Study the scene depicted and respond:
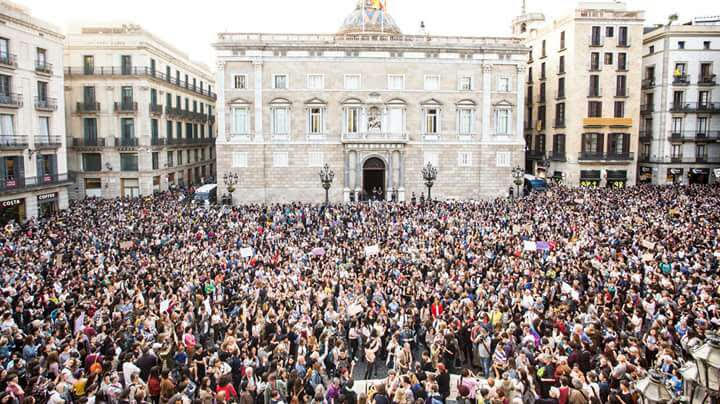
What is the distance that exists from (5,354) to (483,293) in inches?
478

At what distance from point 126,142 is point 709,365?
43441 millimetres

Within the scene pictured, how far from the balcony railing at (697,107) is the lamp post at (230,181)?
38291mm

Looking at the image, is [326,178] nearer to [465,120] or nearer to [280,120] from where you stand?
[280,120]

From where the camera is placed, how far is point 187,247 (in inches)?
892

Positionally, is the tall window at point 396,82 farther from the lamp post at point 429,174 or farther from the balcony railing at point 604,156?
the balcony railing at point 604,156

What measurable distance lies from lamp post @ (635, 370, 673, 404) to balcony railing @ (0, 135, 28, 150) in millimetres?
35162

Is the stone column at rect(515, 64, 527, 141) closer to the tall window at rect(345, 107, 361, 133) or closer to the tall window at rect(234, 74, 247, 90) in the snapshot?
the tall window at rect(345, 107, 361, 133)

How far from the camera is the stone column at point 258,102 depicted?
40.5 meters

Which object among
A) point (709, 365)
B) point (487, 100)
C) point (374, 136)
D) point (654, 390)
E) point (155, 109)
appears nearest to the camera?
point (709, 365)

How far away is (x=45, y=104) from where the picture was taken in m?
34.5

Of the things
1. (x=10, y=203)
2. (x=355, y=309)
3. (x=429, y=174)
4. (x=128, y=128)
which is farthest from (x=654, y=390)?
(x=128, y=128)

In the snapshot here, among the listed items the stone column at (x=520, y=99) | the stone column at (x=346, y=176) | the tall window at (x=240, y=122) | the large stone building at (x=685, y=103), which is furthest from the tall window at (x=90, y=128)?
the large stone building at (x=685, y=103)

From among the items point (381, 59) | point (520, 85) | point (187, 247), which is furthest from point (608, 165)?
point (187, 247)

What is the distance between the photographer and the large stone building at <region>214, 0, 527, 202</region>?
40844 millimetres
